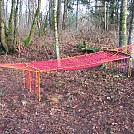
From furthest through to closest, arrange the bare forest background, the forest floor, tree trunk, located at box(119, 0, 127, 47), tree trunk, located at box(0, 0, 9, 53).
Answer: tree trunk, located at box(0, 0, 9, 53)
the bare forest background
tree trunk, located at box(119, 0, 127, 47)
the forest floor

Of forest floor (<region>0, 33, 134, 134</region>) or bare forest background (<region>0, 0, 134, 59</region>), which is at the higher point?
bare forest background (<region>0, 0, 134, 59</region>)

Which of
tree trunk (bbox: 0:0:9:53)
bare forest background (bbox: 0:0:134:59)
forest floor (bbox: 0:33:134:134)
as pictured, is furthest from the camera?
tree trunk (bbox: 0:0:9:53)

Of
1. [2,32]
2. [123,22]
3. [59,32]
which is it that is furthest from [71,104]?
[59,32]

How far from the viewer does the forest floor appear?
3.36 metres

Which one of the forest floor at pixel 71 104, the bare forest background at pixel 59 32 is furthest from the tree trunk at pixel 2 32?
the forest floor at pixel 71 104

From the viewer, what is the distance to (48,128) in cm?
333

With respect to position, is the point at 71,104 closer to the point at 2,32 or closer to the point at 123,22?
the point at 123,22

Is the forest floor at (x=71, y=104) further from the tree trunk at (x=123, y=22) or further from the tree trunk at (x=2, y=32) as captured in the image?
the tree trunk at (x=2, y=32)

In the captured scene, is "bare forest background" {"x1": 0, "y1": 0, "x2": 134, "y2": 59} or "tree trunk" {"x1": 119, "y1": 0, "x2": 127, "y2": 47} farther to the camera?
"bare forest background" {"x1": 0, "y1": 0, "x2": 134, "y2": 59}

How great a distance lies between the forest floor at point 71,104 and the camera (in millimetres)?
3357

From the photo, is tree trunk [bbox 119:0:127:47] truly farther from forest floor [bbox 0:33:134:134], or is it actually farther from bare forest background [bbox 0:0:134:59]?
forest floor [bbox 0:33:134:134]

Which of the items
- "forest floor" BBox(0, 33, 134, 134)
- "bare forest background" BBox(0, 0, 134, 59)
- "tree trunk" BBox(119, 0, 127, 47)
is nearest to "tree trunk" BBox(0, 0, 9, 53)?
"bare forest background" BBox(0, 0, 134, 59)

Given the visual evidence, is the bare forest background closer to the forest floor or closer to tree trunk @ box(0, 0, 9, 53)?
tree trunk @ box(0, 0, 9, 53)

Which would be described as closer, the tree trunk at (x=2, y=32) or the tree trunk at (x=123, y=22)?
the tree trunk at (x=123, y=22)
